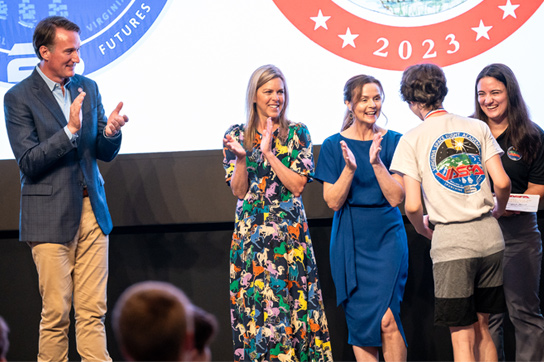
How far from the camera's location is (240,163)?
300 centimetres

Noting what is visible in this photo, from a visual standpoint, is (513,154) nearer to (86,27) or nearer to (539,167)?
(539,167)

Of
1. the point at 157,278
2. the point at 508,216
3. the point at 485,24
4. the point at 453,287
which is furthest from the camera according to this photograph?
the point at 157,278

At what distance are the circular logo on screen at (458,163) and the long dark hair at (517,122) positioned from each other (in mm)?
681

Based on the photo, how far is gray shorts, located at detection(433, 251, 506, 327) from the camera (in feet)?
8.34

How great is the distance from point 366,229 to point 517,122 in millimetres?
936

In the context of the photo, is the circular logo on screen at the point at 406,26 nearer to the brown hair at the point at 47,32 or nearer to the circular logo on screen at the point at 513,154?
the circular logo on screen at the point at 513,154

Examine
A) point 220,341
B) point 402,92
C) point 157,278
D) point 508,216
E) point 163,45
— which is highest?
point 163,45

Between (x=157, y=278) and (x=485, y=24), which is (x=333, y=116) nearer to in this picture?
(x=485, y=24)

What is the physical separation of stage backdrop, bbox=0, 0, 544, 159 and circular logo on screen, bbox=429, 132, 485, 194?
984 mm

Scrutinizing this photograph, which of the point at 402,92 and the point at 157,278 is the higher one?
the point at 402,92

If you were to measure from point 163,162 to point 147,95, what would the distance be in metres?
0.41

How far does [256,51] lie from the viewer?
370 cm

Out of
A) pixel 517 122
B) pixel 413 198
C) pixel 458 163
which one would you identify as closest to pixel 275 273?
pixel 413 198

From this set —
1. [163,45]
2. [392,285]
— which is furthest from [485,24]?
[163,45]
